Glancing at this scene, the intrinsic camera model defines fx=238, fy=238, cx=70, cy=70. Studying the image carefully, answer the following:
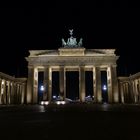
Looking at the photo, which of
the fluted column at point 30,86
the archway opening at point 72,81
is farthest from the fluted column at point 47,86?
the archway opening at point 72,81

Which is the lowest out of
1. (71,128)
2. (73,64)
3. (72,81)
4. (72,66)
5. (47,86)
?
(71,128)

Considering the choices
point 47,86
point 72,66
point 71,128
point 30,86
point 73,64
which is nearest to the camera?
point 71,128

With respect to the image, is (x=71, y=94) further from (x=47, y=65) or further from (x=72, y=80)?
(x=47, y=65)

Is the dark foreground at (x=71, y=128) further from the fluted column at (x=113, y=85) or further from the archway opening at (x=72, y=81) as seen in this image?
the archway opening at (x=72, y=81)

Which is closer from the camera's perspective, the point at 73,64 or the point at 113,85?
the point at 73,64

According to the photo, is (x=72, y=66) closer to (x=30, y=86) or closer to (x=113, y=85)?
(x=113, y=85)

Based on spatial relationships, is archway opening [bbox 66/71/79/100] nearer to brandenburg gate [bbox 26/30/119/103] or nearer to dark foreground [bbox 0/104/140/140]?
brandenburg gate [bbox 26/30/119/103]

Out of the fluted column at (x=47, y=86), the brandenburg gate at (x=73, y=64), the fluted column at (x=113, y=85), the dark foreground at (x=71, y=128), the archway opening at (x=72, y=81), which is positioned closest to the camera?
the dark foreground at (x=71, y=128)

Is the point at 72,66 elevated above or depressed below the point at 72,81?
above

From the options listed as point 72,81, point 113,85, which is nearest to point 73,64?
point 113,85

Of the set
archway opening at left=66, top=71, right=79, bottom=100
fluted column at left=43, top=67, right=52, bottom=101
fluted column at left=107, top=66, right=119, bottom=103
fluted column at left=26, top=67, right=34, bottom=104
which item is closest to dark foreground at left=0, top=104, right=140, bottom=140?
fluted column at left=43, top=67, right=52, bottom=101

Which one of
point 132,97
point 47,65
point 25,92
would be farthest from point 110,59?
point 25,92

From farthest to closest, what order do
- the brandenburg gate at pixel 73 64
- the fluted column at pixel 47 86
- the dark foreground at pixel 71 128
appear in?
the fluted column at pixel 47 86 → the brandenburg gate at pixel 73 64 → the dark foreground at pixel 71 128

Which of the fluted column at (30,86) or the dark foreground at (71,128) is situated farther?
the fluted column at (30,86)
